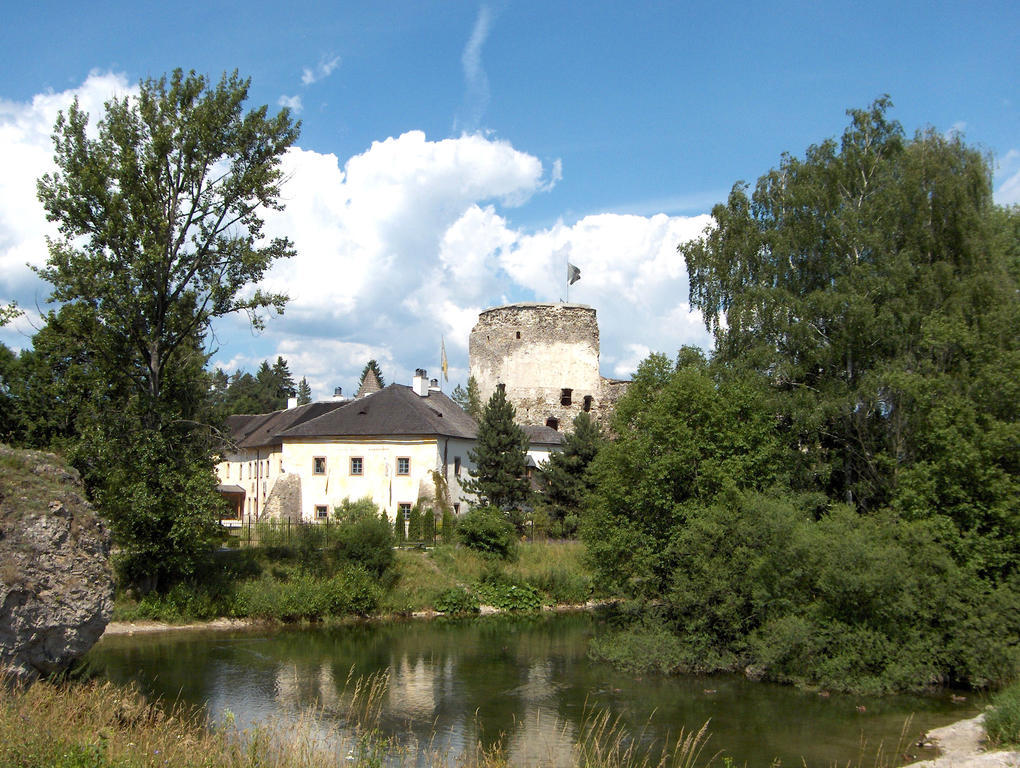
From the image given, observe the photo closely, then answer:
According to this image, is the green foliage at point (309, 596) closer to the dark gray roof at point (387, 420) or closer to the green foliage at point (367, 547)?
the green foliage at point (367, 547)

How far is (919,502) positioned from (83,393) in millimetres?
23824

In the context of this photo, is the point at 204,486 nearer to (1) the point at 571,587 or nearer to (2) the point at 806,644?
(1) the point at 571,587

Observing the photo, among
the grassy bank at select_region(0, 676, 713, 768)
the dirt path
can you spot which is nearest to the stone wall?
the grassy bank at select_region(0, 676, 713, 768)

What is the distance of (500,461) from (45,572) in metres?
25.2

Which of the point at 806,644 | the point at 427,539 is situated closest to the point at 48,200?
the point at 427,539

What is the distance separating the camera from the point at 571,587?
103 feet

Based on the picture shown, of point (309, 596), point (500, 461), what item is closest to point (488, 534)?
point (500, 461)

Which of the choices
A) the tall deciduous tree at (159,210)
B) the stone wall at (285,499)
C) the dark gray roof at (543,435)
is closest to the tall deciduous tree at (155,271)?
the tall deciduous tree at (159,210)

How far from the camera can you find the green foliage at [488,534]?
105 feet

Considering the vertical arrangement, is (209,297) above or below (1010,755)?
above

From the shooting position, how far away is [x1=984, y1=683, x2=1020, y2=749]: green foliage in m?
13.2

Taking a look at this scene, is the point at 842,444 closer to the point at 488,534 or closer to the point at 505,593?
the point at 505,593

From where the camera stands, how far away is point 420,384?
44.5 m

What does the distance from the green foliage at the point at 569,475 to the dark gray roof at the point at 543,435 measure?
7.44 metres
